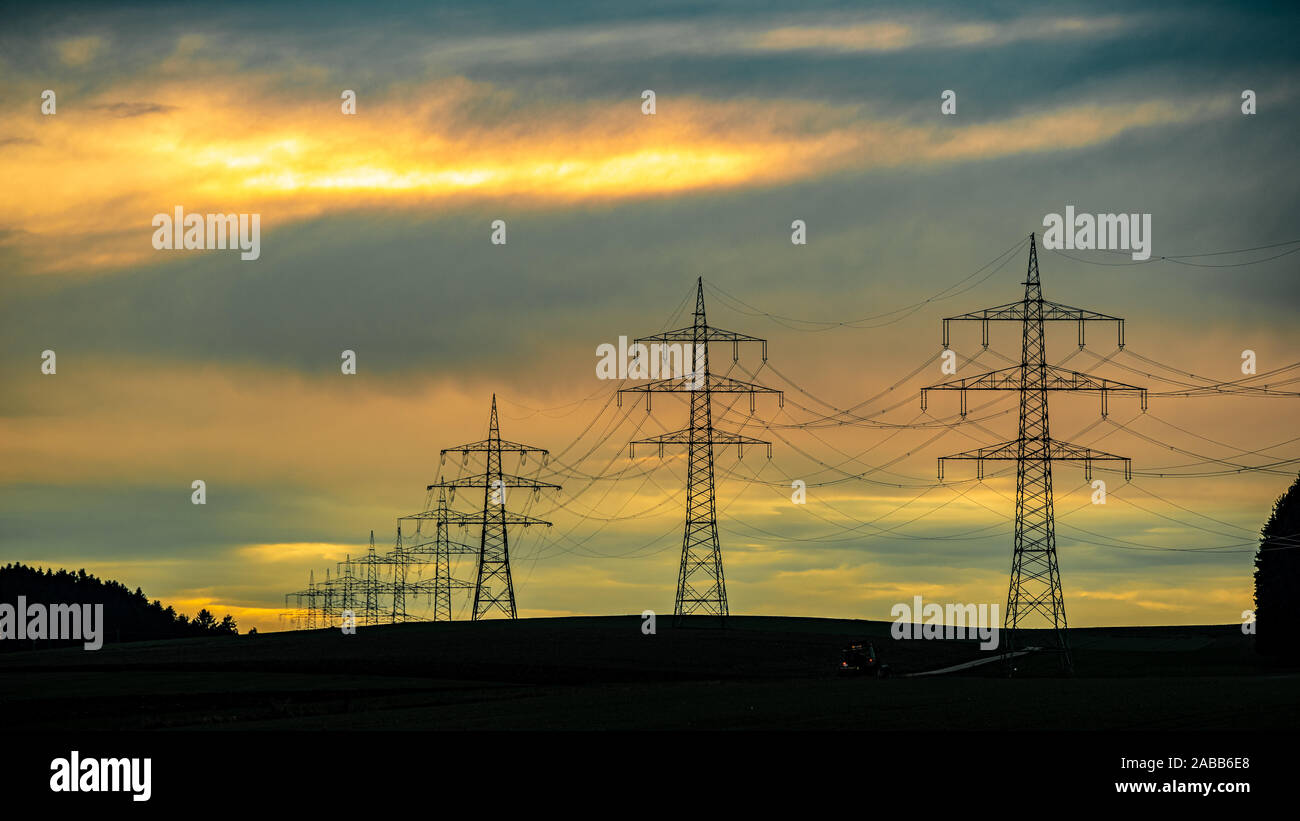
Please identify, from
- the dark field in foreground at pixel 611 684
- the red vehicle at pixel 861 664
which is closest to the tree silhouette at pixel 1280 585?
the dark field in foreground at pixel 611 684

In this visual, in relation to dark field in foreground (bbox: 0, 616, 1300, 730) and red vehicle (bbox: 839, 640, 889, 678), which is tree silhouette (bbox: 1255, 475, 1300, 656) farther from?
red vehicle (bbox: 839, 640, 889, 678)

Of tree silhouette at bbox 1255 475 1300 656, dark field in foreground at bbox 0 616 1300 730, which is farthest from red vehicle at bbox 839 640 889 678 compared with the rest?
tree silhouette at bbox 1255 475 1300 656

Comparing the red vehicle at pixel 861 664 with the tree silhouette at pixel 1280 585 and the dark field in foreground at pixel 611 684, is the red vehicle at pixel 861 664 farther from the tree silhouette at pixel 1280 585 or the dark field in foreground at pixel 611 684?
the tree silhouette at pixel 1280 585

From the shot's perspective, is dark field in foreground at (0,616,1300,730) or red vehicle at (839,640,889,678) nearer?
dark field in foreground at (0,616,1300,730)
